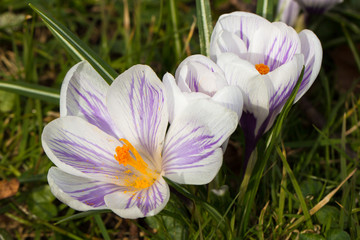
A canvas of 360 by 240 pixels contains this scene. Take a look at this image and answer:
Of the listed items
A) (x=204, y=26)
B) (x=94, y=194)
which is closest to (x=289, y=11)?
(x=204, y=26)

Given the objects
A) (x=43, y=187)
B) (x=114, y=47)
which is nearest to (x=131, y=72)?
(x=43, y=187)

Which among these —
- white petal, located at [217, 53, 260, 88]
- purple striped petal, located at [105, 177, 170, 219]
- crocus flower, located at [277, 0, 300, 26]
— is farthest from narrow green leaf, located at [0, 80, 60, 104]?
crocus flower, located at [277, 0, 300, 26]

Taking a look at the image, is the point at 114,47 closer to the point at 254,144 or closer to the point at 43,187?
the point at 43,187

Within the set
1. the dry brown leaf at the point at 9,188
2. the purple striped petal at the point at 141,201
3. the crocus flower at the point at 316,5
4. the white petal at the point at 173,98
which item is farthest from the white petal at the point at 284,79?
the dry brown leaf at the point at 9,188

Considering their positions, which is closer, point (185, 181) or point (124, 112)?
point (185, 181)

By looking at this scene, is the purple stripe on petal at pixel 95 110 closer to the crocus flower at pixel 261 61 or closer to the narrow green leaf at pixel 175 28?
the crocus flower at pixel 261 61

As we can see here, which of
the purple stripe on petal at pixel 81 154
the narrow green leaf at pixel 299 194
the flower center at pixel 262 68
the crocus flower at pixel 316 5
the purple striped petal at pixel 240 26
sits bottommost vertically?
the narrow green leaf at pixel 299 194

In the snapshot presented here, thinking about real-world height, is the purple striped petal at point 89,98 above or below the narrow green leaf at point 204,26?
below

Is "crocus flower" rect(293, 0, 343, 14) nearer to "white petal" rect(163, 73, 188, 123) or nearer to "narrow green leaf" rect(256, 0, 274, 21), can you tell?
"narrow green leaf" rect(256, 0, 274, 21)
